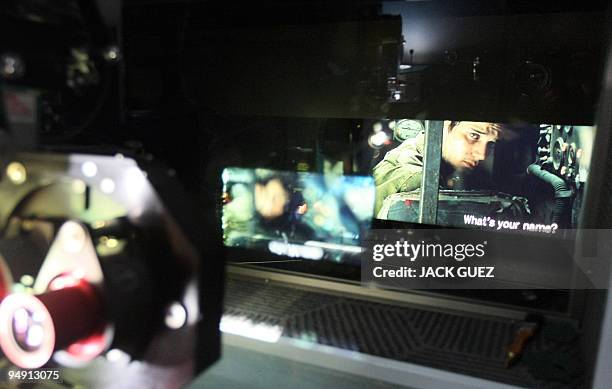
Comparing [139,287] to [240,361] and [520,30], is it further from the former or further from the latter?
[520,30]

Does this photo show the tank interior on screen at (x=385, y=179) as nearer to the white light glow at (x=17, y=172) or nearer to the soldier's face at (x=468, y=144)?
the soldier's face at (x=468, y=144)

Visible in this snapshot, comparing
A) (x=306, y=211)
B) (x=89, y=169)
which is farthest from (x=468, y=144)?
(x=89, y=169)

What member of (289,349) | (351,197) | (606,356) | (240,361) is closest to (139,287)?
(240,361)

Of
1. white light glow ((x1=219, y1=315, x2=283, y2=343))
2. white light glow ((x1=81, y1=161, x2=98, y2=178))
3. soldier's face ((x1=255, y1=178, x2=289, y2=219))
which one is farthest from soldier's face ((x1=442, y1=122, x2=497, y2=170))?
white light glow ((x1=81, y1=161, x2=98, y2=178))

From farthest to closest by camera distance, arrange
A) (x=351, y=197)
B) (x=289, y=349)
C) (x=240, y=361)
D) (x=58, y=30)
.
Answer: (x=351, y=197), (x=289, y=349), (x=240, y=361), (x=58, y=30)

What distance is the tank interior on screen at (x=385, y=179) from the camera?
2.95ft

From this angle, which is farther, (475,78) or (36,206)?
(475,78)

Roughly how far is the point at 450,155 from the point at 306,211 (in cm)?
34

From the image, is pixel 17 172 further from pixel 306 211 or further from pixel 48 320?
pixel 306 211

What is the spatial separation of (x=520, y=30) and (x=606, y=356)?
578 mm

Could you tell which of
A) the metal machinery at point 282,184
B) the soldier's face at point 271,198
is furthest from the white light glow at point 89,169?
the soldier's face at point 271,198

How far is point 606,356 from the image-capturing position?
73 cm

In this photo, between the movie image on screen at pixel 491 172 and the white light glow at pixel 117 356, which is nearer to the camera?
the white light glow at pixel 117 356

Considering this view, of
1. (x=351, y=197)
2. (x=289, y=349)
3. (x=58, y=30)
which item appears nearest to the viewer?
(x=58, y=30)
